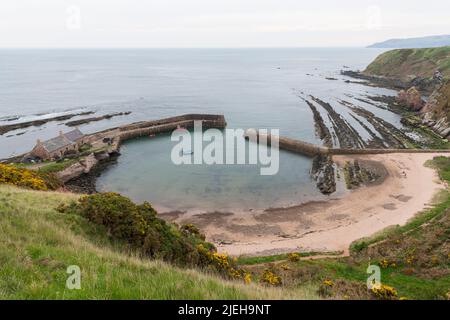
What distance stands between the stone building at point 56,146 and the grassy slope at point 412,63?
113m

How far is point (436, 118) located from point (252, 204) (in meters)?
52.4

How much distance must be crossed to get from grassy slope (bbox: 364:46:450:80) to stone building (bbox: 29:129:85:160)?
11276cm

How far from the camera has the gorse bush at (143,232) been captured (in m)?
14.9

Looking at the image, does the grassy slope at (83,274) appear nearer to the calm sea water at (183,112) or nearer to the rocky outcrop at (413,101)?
the calm sea water at (183,112)

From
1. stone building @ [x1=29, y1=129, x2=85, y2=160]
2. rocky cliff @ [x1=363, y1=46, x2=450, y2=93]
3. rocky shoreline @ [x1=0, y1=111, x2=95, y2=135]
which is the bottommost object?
rocky shoreline @ [x1=0, y1=111, x2=95, y2=135]

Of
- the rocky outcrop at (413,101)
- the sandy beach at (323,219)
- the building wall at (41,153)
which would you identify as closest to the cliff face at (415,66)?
the rocky outcrop at (413,101)

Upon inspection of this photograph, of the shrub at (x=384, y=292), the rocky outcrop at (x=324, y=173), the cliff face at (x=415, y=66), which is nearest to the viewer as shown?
the shrub at (x=384, y=292)

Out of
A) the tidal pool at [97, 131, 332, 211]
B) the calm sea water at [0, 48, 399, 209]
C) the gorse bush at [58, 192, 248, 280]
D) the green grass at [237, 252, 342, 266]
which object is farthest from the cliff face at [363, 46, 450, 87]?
the gorse bush at [58, 192, 248, 280]

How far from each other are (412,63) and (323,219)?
5290 inches

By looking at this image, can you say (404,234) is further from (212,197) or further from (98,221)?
(98,221)

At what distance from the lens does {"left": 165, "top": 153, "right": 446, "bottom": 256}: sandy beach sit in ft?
95.2

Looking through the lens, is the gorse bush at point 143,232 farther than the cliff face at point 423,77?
No

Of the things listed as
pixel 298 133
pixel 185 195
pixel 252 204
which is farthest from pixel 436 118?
pixel 185 195

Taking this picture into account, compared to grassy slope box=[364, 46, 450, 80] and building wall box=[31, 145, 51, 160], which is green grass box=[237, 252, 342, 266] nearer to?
building wall box=[31, 145, 51, 160]
